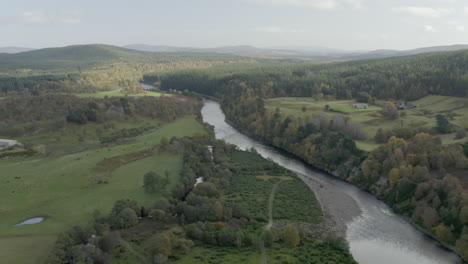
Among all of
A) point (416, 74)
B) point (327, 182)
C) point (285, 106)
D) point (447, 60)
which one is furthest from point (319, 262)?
point (447, 60)

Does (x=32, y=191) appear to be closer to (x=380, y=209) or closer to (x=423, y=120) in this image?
(x=380, y=209)

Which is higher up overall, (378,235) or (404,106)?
(404,106)

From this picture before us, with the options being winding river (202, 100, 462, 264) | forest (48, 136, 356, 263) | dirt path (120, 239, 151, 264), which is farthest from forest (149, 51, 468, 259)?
dirt path (120, 239, 151, 264)

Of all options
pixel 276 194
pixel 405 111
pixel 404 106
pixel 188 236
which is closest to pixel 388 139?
pixel 405 111

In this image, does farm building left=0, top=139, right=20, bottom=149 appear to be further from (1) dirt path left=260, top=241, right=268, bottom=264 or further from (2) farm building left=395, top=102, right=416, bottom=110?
(2) farm building left=395, top=102, right=416, bottom=110

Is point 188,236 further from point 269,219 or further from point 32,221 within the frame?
point 32,221

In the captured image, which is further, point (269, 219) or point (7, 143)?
point (7, 143)
